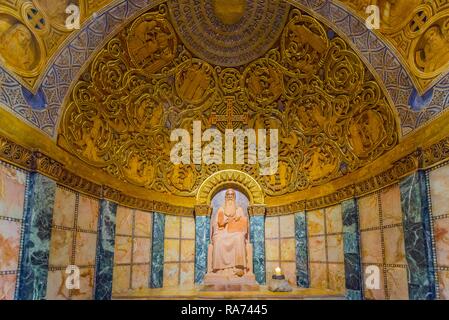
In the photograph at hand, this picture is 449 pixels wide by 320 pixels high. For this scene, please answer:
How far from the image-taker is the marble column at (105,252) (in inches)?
392

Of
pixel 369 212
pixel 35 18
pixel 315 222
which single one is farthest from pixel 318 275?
pixel 35 18

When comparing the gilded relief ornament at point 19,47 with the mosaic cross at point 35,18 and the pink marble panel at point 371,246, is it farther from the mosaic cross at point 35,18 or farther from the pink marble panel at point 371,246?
the pink marble panel at point 371,246

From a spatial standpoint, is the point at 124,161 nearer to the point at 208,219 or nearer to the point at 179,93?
the point at 179,93

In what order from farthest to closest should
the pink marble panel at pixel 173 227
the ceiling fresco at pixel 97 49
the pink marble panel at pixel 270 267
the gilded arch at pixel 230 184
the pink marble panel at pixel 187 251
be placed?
the gilded arch at pixel 230 184
the pink marble panel at pixel 187 251
the pink marble panel at pixel 270 267
the pink marble panel at pixel 173 227
the ceiling fresco at pixel 97 49

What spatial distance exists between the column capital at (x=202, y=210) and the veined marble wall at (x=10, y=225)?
686cm

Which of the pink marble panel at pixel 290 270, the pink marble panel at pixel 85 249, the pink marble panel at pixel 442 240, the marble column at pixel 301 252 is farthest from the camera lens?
the pink marble panel at pixel 290 270

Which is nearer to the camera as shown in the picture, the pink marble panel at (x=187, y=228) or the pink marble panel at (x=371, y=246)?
the pink marble panel at (x=371, y=246)

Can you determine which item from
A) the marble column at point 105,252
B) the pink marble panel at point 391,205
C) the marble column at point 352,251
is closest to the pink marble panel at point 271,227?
the marble column at point 352,251

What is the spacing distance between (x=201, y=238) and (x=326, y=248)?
13.8ft

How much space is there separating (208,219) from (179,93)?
4415 mm

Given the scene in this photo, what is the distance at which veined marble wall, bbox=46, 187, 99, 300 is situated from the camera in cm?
836

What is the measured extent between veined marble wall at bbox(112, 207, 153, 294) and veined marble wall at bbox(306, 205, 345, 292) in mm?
5096

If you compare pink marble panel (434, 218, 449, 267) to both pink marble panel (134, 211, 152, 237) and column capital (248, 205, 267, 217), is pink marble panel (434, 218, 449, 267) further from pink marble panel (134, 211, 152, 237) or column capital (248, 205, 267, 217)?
pink marble panel (134, 211, 152, 237)

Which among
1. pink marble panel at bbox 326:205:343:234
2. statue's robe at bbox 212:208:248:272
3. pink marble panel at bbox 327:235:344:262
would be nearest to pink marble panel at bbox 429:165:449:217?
pink marble panel at bbox 326:205:343:234
